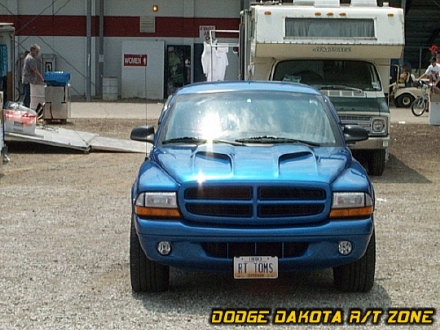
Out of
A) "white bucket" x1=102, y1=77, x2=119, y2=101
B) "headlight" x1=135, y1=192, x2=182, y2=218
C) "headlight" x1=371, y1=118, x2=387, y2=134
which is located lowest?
"white bucket" x1=102, y1=77, x2=119, y2=101

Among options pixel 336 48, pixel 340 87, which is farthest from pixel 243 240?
pixel 336 48

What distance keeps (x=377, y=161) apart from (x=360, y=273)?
7806 millimetres

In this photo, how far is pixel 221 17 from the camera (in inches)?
1380

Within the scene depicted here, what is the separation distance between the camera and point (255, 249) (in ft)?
22.3

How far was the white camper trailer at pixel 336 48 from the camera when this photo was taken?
14.9 meters

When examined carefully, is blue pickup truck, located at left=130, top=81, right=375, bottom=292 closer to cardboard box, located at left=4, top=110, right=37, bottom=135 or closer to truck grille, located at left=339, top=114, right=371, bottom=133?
truck grille, located at left=339, top=114, right=371, bottom=133

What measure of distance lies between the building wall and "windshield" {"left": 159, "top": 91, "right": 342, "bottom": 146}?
88.3ft

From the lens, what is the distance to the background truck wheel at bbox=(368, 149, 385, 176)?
1481cm

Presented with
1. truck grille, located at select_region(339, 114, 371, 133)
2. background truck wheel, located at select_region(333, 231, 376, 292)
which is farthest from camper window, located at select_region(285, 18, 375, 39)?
background truck wheel, located at select_region(333, 231, 376, 292)

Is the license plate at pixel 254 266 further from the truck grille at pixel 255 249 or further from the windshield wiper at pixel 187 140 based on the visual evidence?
the windshield wiper at pixel 187 140


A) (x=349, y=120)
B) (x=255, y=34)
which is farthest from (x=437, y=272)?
(x=255, y=34)

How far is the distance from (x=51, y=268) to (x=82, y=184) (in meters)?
5.54

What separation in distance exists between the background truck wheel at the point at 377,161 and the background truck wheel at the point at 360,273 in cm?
770

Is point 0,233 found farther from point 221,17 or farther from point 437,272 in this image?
point 221,17
